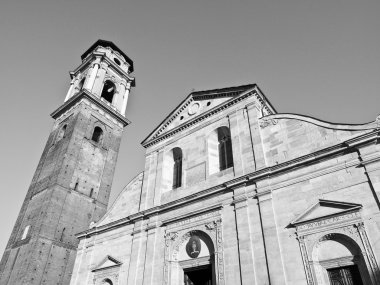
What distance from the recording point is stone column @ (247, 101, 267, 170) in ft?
40.8

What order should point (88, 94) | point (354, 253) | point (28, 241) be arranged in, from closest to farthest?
point (354, 253), point (28, 241), point (88, 94)

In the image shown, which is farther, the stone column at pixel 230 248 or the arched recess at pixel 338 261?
the stone column at pixel 230 248

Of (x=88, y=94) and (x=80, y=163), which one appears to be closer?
(x=80, y=163)

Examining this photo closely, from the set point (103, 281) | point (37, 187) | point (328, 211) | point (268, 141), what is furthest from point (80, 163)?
point (328, 211)

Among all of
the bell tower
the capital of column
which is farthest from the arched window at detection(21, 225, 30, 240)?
the capital of column

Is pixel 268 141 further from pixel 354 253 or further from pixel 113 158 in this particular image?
pixel 113 158

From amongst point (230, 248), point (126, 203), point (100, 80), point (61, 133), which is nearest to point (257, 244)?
point (230, 248)

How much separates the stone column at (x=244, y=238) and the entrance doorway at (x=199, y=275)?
1892 mm

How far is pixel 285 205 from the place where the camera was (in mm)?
10883

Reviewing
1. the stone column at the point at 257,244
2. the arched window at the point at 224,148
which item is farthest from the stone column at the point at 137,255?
the stone column at the point at 257,244

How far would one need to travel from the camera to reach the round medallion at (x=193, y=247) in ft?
41.0

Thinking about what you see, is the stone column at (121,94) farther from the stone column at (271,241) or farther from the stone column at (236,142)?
the stone column at (271,241)

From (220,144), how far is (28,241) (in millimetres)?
14294

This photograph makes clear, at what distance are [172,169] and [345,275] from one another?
31.9ft
